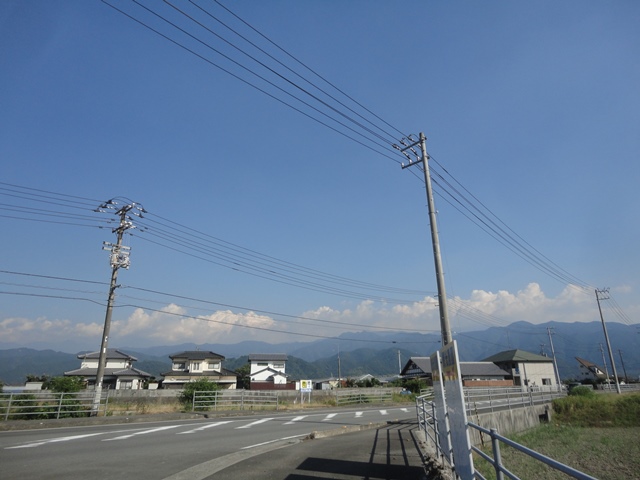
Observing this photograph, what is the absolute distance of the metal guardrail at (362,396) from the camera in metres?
30.9

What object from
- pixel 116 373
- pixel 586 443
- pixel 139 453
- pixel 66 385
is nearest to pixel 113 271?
pixel 66 385

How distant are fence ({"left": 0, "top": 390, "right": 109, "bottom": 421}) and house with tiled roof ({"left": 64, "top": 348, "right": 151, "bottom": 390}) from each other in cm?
3710

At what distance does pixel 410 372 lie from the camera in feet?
203

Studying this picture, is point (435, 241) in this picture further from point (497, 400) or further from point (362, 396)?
point (362, 396)

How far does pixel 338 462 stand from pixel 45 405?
16.5 meters

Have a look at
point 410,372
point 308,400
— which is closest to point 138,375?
point 308,400

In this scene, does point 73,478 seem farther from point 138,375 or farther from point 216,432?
point 138,375

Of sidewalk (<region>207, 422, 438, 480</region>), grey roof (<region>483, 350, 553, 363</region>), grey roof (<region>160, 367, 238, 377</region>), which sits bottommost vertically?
sidewalk (<region>207, 422, 438, 480</region>)

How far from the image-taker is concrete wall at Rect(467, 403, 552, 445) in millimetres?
14664

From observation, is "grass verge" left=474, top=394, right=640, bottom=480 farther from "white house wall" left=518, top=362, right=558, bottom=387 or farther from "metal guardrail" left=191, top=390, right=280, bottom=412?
"white house wall" left=518, top=362, right=558, bottom=387

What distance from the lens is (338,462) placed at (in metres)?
7.61

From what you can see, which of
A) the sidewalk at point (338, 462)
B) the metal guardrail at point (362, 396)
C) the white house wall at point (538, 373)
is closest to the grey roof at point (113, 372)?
the metal guardrail at point (362, 396)

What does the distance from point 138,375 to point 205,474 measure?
191 ft

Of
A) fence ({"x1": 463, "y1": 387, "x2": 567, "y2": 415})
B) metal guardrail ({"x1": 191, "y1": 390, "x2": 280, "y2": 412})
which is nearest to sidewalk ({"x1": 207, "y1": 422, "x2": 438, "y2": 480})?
fence ({"x1": 463, "y1": 387, "x2": 567, "y2": 415})
